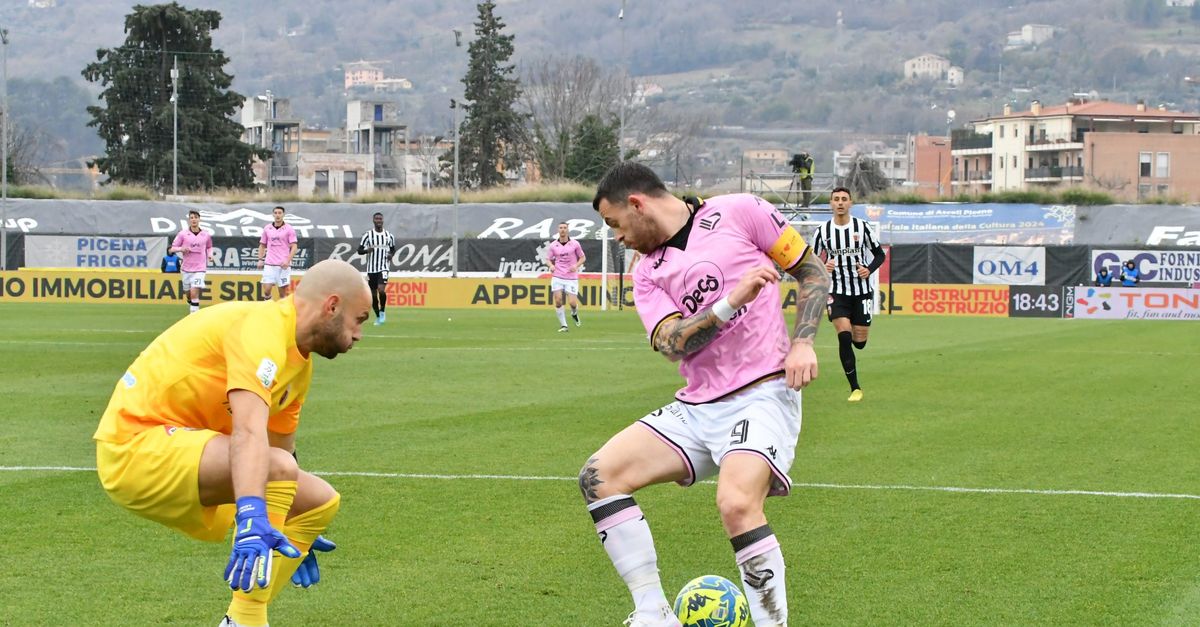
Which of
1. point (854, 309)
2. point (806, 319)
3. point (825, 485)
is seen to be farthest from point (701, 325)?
point (854, 309)

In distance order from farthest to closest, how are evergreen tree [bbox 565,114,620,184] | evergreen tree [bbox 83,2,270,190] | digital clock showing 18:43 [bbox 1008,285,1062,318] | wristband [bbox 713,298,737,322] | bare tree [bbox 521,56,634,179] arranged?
bare tree [bbox 521,56,634,179]
evergreen tree [bbox 565,114,620,184]
evergreen tree [bbox 83,2,270,190]
digital clock showing 18:43 [bbox 1008,285,1062,318]
wristband [bbox 713,298,737,322]

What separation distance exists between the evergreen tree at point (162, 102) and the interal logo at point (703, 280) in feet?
238

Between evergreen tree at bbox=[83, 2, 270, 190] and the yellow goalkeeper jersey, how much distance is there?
239ft

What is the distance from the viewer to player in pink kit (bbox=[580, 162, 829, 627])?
20.9ft

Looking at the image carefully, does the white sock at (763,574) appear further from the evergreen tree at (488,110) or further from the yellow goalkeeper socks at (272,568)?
the evergreen tree at (488,110)

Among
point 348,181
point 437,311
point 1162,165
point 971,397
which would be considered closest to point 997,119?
point 1162,165

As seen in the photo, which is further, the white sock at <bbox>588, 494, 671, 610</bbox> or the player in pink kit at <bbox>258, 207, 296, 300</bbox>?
the player in pink kit at <bbox>258, 207, 296, 300</bbox>

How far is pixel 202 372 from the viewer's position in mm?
5820

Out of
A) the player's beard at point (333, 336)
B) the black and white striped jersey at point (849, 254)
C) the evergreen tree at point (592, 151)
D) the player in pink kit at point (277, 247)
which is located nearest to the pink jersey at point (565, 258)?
the player in pink kit at point (277, 247)

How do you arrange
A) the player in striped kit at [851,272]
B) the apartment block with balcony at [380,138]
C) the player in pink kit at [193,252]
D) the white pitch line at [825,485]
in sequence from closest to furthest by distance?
1. the white pitch line at [825,485]
2. the player in striped kit at [851,272]
3. the player in pink kit at [193,252]
4. the apartment block with balcony at [380,138]

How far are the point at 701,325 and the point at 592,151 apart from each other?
8072 centimetres

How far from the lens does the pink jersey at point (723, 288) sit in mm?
6637

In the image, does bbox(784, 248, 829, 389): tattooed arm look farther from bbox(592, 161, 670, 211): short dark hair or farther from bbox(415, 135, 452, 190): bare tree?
bbox(415, 135, 452, 190): bare tree

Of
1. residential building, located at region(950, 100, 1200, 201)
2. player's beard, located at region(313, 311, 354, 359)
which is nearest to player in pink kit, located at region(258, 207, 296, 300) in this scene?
player's beard, located at region(313, 311, 354, 359)
